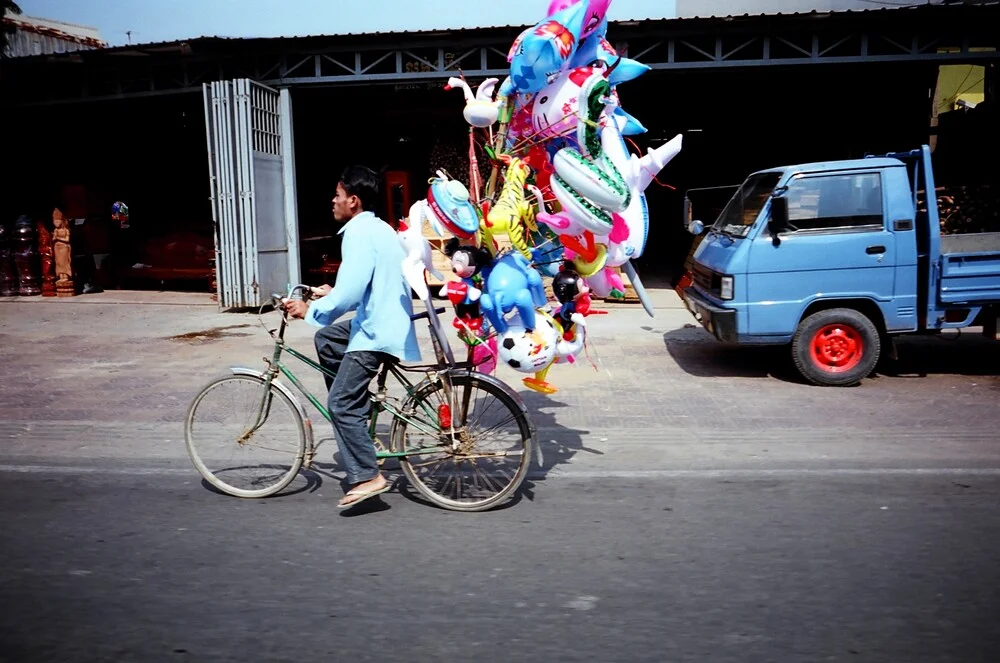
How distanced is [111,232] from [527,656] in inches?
611

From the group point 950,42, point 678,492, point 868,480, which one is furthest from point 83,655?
point 950,42

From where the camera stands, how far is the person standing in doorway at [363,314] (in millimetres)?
4184

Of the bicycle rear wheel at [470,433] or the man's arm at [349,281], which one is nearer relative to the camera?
the man's arm at [349,281]

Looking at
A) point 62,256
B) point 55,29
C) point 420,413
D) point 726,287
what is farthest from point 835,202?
point 55,29

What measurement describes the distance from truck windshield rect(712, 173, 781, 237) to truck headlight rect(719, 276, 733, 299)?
19.7 inches

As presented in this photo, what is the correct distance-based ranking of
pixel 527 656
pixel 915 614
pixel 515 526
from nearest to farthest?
pixel 527 656 < pixel 915 614 < pixel 515 526

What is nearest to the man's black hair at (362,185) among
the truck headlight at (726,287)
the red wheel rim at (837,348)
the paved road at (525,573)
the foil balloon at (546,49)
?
the foil balloon at (546,49)

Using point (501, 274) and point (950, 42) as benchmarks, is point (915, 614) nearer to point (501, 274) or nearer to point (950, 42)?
point (501, 274)

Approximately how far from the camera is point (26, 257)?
47.2 feet

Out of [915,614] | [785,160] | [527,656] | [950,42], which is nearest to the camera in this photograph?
[527,656]

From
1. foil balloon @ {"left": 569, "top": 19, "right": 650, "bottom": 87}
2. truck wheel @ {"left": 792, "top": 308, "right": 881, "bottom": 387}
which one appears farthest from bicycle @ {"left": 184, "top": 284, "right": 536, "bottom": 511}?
truck wheel @ {"left": 792, "top": 308, "right": 881, "bottom": 387}

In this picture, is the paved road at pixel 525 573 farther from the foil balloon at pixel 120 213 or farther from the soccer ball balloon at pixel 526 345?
the foil balloon at pixel 120 213

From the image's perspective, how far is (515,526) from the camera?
170 inches

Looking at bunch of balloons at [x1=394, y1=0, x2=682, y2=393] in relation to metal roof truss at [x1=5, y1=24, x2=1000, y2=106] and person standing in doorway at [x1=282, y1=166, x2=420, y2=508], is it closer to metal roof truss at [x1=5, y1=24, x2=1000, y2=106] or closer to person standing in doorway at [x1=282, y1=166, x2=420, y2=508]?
person standing in doorway at [x1=282, y1=166, x2=420, y2=508]
